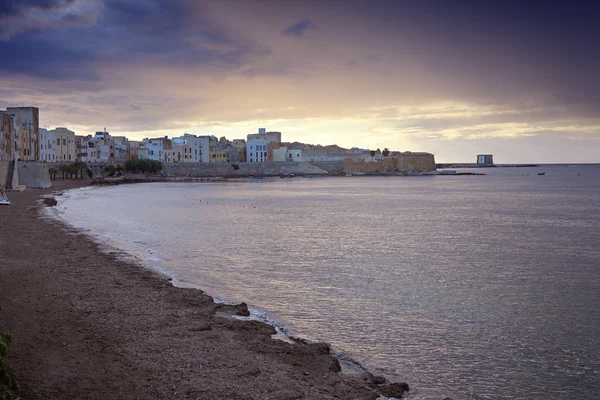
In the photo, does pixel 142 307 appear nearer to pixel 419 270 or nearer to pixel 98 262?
pixel 98 262

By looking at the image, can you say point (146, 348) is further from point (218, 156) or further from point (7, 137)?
point (218, 156)

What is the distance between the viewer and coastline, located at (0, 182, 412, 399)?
683 cm

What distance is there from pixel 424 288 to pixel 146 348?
8846 millimetres

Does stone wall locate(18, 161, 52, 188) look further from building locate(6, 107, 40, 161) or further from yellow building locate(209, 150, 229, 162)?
yellow building locate(209, 150, 229, 162)

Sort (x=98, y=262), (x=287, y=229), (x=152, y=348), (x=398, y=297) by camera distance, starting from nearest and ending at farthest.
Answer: (x=152, y=348) < (x=398, y=297) < (x=98, y=262) < (x=287, y=229)

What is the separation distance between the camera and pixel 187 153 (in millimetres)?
139750

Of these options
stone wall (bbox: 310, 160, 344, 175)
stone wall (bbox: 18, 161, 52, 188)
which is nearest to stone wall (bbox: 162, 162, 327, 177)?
stone wall (bbox: 310, 160, 344, 175)

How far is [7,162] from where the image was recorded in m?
49.6

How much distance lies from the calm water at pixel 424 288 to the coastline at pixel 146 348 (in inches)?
44.6

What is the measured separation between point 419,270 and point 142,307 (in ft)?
32.5

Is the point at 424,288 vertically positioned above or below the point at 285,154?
below

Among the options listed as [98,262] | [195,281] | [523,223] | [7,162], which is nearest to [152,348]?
[195,281]

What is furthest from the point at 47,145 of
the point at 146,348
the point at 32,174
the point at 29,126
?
the point at 146,348

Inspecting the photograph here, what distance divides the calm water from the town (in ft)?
161
